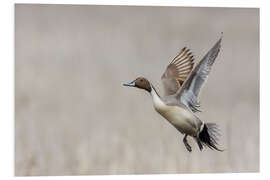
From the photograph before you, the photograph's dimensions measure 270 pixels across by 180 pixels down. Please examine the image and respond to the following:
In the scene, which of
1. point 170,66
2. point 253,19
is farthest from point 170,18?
point 253,19

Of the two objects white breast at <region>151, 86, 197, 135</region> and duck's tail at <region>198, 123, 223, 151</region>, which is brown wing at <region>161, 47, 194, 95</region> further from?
duck's tail at <region>198, 123, 223, 151</region>

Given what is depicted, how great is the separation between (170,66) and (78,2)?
0.53 m

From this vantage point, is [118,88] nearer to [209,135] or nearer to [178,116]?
[178,116]

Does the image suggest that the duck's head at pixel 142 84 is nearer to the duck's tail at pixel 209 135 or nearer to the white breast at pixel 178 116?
the white breast at pixel 178 116

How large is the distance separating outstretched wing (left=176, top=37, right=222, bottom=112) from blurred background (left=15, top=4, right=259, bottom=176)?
33 millimetres

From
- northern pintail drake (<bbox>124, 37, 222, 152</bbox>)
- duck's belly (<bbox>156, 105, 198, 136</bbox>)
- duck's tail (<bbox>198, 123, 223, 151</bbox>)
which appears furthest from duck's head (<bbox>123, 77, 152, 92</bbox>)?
duck's tail (<bbox>198, 123, 223, 151</bbox>)

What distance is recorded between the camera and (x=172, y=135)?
2.47m

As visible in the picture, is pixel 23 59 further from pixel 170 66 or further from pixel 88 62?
pixel 170 66

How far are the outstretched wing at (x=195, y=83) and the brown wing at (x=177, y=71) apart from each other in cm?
3

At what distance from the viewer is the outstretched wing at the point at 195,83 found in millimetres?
2453

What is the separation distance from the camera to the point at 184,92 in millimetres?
2455

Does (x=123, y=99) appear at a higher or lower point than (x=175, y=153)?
higher

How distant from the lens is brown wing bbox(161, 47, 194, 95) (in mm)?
2455

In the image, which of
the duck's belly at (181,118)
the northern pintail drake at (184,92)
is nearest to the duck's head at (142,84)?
the northern pintail drake at (184,92)
